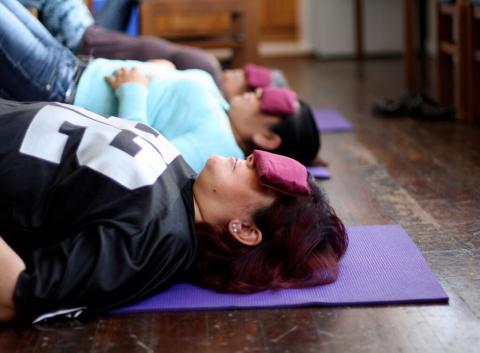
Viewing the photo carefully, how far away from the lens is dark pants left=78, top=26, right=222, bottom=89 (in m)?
2.98

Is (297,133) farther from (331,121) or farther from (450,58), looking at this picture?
(450,58)

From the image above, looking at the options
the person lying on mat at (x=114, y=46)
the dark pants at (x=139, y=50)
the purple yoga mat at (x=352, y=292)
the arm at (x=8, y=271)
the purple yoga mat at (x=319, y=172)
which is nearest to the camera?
the arm at (x=8, y=271)

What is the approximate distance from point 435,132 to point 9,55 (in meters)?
1.78

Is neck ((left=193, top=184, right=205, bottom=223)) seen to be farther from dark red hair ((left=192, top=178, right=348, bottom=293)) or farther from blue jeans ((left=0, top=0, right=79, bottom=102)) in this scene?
blue jeans ((left=0, top=0, right=79, bottom=102))

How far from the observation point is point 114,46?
3.01 meters

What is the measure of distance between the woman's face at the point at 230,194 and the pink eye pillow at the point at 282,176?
0.02 metres

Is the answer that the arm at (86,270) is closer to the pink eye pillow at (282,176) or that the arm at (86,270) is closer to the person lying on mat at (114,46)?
the pink eye pillow at (282,176)

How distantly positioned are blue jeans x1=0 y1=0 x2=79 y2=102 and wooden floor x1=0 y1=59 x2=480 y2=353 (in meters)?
0.84

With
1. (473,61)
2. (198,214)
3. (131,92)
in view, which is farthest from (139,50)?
(198,214)

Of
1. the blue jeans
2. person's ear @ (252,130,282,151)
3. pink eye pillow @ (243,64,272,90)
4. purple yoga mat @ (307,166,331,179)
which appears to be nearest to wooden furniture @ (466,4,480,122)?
pink eye pillow @ (243,64,272,90)

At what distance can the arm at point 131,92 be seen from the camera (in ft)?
7.45

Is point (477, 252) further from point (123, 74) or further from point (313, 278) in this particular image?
point (123, 74)

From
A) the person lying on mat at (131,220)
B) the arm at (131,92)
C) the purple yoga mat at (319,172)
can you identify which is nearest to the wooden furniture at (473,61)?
the purple yoga mat at (319,172)

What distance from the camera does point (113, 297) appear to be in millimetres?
1516
